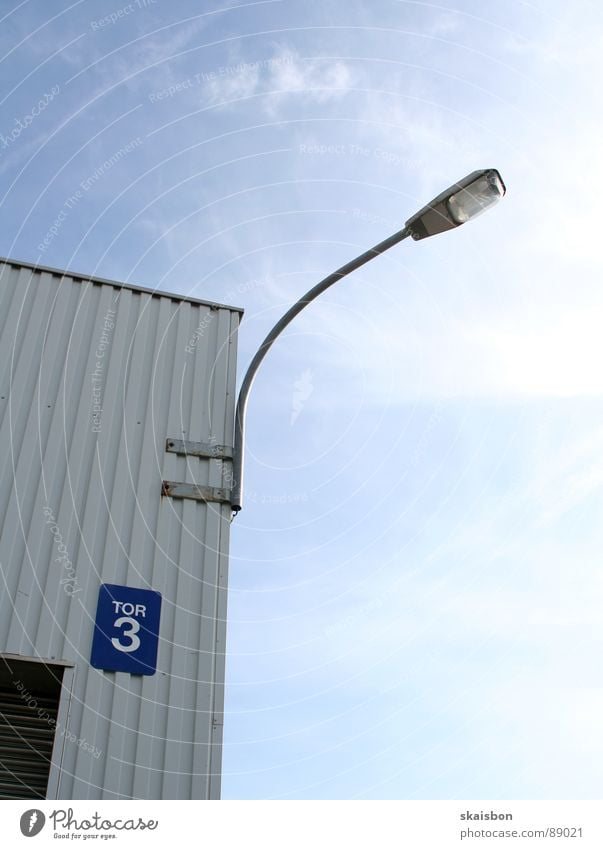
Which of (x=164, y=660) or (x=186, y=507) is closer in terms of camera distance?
(x=164, y=660)

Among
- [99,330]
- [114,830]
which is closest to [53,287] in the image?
[99,330]

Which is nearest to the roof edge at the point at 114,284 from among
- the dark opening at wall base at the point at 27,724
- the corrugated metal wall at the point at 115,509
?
the corrugated metal wall at the point at 115,509

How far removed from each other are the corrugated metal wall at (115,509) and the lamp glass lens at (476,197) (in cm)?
261

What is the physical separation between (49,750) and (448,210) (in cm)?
540

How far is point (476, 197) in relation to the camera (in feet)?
22.9

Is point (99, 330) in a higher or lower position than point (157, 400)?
higher

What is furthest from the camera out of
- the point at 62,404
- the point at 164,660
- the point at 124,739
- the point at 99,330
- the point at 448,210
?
Answer: the point at 99,330

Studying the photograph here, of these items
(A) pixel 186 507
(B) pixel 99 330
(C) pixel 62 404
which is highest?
(B) pixel 99 330

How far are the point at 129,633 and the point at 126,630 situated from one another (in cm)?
3

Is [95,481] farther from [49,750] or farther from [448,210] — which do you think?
[448,210]

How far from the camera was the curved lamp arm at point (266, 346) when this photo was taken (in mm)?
7273

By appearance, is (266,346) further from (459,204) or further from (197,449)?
(459,204)

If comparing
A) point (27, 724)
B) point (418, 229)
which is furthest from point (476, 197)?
point (27, 724)

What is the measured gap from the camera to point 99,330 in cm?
806
